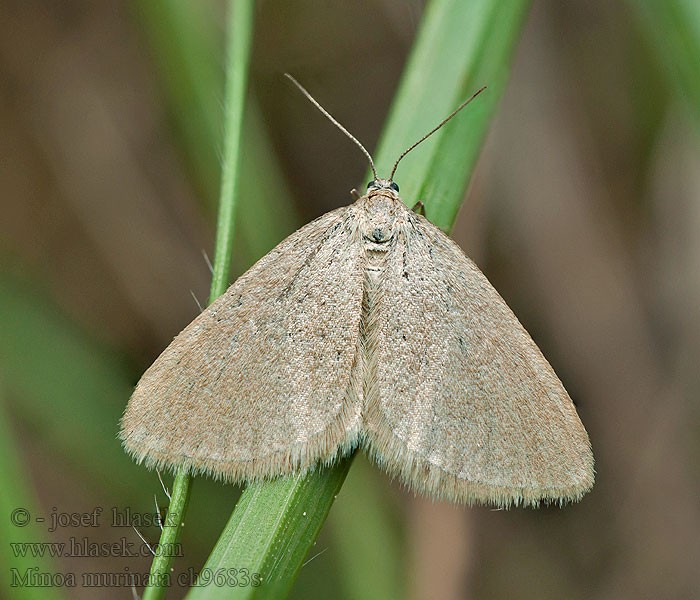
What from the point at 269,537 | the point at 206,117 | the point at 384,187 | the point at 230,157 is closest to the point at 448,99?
the point at 384,187

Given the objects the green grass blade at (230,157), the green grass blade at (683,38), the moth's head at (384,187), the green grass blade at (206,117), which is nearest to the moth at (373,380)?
the moth's head at (384,187)

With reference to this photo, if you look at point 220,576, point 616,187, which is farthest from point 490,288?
point 616,187

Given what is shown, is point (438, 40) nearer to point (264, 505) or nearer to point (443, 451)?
point (443, 451)

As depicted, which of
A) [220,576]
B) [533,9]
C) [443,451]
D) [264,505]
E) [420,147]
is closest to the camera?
[220,576]

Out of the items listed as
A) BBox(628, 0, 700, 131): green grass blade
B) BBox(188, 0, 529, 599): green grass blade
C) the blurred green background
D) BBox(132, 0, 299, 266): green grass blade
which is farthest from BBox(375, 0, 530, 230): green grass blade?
the blurred green background

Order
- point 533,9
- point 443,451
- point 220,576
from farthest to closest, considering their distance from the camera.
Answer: point 533,9, point 443,451, point 220,576
